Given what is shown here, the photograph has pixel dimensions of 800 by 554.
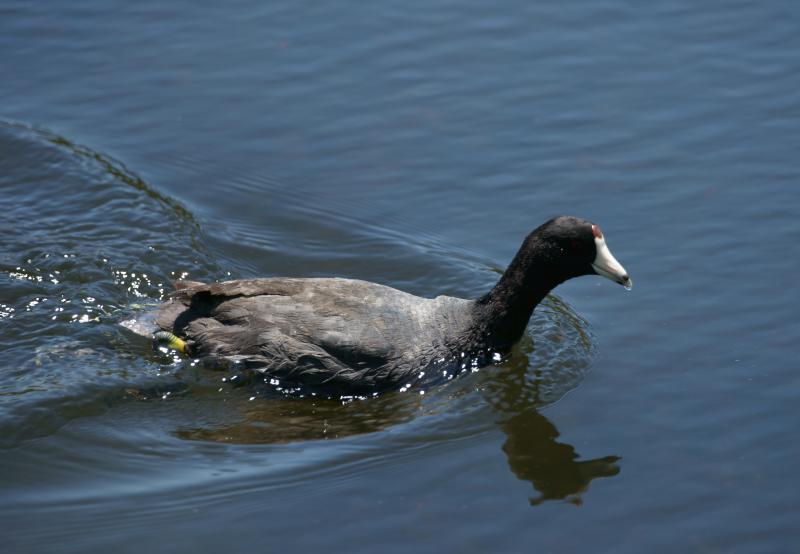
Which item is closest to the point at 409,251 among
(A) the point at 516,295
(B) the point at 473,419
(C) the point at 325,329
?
(A) the point at 516,295

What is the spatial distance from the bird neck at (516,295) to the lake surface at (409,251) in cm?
24

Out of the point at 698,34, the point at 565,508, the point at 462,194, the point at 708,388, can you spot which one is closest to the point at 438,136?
the point at 462,194

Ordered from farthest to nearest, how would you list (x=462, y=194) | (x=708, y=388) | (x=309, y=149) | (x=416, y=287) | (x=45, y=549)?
1. (x=309, y=149)
2. (x=462, y=194)
3. (x=416, y=287)
4. (x=708, y=388)
5. (x=45, y=549)

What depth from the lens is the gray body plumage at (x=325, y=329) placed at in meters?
7.25

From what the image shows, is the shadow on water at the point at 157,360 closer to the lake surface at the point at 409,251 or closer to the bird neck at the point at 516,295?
the lake surface at the point at 409,251

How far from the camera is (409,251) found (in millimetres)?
8820

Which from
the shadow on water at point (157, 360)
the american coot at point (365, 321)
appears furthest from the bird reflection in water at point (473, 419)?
the american coot at point (365, 321)

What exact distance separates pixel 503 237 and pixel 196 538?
3.79 m

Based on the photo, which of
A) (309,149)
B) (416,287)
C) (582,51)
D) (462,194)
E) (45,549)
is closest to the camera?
(45,549)

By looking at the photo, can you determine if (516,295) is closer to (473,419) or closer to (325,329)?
(473,419)

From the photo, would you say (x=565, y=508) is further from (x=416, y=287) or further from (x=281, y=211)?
(x=281, y=211)

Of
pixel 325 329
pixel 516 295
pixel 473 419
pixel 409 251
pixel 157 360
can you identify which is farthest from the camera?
pixel 409 251

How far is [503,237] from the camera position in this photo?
880cm

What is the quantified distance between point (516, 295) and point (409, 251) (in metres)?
1.46
